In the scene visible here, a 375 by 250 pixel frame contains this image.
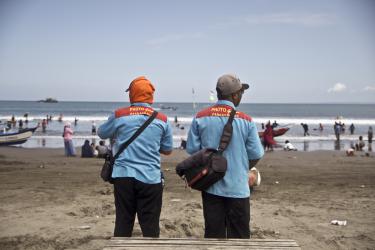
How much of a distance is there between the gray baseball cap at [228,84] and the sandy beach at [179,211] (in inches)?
99.4

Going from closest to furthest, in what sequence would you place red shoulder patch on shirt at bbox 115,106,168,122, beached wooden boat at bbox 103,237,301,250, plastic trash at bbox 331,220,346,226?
beached wooden boat at bbox 103,237,301,250
red shoulder patch on shirt at bbox 115,106,168,122
plastic trash at bbox 331,220,346,226

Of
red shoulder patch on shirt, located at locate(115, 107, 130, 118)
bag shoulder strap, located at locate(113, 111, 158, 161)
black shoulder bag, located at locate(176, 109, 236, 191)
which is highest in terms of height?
red shoulder patch on shirt, located at locate(115, 107, 130, 118)

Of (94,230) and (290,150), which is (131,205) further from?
(290,150)

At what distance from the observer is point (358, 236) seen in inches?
216

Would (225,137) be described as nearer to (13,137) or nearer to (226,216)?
(226,216)

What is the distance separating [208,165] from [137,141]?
718 millimetres

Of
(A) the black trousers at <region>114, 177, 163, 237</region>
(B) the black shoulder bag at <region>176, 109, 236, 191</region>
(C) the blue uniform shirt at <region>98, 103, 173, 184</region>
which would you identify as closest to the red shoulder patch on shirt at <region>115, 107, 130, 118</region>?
(C) the blue uniform shirt at <region>98, 103, 173, 184</region>

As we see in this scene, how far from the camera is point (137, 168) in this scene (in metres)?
3.67

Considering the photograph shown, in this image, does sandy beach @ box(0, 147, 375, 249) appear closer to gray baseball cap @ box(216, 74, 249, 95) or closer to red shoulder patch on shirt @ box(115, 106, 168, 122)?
red shoulder patch on shirt @ box(115, 106, 168, 122)

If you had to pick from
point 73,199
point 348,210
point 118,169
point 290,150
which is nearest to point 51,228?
point 73,199

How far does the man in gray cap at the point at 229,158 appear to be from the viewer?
346 centimetres

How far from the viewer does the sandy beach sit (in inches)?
209

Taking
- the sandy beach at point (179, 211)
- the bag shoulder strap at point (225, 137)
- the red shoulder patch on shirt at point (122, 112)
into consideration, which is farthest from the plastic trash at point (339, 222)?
the red shoulder patch on shirt at point (122, 112)

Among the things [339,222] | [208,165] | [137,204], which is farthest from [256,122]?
[208,165]
